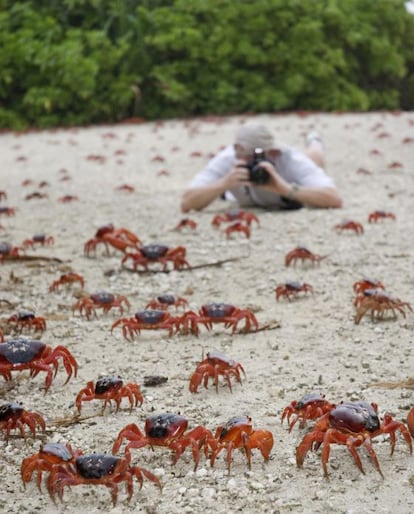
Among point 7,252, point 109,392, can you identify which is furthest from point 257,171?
point 109,392

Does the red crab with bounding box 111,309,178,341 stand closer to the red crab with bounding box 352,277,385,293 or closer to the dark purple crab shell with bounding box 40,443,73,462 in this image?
the red crab with bounding box 352,277,385,293

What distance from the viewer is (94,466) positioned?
284cm

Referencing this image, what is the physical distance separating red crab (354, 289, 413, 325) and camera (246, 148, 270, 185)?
305cm

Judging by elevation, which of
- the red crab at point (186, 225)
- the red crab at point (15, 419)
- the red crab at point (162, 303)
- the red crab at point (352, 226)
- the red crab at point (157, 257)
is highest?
the red crab at point (15, 419)

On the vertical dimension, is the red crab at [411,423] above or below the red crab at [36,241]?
above

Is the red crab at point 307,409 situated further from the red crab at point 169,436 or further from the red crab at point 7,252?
the red crab at point 7,252

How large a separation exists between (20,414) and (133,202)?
645 centimetres

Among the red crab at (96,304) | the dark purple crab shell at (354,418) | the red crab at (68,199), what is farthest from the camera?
the red crab at (68,199)

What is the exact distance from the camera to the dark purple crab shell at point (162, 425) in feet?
10.2

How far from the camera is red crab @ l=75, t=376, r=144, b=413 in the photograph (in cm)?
357

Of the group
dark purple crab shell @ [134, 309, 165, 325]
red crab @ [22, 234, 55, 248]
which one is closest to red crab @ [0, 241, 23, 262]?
red crab @ [22, 234, 55, 248]

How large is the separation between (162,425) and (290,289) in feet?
7.57

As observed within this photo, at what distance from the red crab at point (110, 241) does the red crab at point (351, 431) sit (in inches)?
150

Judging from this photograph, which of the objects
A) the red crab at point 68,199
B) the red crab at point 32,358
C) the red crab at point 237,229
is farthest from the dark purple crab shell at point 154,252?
the red crab at point 68,199
